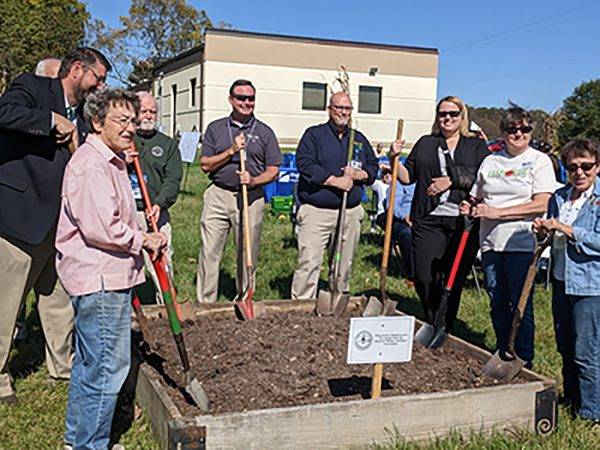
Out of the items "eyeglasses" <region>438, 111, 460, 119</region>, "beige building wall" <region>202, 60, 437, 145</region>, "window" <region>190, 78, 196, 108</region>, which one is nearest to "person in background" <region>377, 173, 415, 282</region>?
"eyeglasses" <region>438, 111, 460, 119</region>

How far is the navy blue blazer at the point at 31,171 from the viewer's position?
4336 millimetres

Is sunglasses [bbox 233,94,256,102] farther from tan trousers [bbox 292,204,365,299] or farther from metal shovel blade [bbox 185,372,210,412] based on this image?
metal shovel blade [bbox 185,372,210,412]

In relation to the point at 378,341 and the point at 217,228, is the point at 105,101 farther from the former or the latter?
the point at 217,228

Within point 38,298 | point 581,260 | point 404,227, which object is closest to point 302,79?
point 404,227

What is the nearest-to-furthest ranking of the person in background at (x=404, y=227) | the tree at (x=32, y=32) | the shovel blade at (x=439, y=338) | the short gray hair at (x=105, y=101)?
1. the short gray hair at (x=105, y=101)
2. the shovel blade at (x=439, y=338)
3. the person in background at (x=404, y=227)
4. the tree at (x=32, y=32)

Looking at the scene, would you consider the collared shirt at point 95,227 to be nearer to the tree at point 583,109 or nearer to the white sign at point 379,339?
the white sign at point 379,339

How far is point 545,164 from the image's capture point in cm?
479

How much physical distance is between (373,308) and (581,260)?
2197mm

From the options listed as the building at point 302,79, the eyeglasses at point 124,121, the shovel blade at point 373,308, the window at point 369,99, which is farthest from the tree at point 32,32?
the eyeglasses at point 124,121

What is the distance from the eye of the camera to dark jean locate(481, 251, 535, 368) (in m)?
4.93

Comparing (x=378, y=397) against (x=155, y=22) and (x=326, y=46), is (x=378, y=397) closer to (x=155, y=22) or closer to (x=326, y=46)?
(x=326, y=46)

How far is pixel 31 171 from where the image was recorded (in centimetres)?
440

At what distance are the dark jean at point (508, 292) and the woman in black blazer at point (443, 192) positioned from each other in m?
0.50

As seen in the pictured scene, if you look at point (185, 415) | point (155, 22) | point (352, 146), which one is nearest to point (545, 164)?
point (352, 146)
